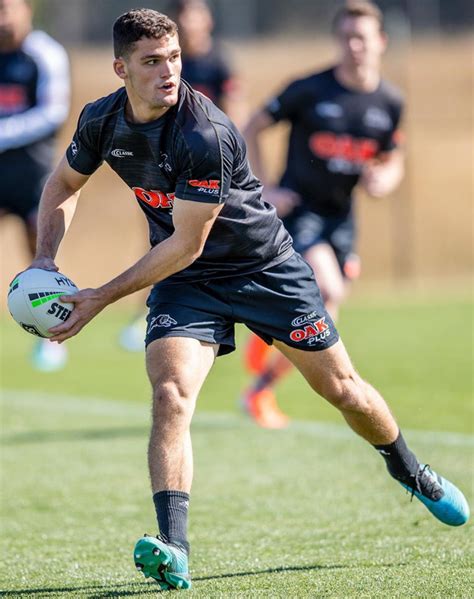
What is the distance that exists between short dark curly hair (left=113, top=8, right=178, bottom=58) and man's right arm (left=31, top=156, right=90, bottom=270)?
63 centimetres

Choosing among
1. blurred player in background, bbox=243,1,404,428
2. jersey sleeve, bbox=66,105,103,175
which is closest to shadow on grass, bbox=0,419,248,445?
blurred player in background, bbox=243,1,404,428

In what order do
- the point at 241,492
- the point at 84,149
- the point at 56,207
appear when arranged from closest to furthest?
the point at 84,149
the point at 56,207
the point at 241,492

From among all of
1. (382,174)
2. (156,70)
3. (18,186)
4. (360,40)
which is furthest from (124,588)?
(18,186)

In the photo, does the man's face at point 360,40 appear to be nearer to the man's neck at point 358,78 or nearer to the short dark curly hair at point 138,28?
the man's neck at point 358,78

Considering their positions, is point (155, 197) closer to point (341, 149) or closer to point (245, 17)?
point (341, 149)

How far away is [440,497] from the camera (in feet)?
16.7

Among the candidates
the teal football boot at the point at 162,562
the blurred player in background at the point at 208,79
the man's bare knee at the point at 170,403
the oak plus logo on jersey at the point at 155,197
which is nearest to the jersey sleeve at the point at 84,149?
the oak plus logo on jersey at the point at 155,197

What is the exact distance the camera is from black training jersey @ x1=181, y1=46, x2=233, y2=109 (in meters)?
11.7

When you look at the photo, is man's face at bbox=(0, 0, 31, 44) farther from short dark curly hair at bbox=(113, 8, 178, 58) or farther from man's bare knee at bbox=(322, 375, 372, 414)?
man's bare knee at bbox=(322, 375, 372, 414)

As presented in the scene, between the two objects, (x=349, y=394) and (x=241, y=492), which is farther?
(x=241, y=492)

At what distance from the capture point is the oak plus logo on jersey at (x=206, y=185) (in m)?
4.51

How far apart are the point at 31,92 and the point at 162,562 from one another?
680 centimetres

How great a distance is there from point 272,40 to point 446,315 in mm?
20406

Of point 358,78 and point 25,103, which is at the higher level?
point 358,78
